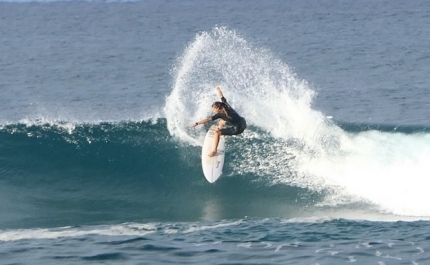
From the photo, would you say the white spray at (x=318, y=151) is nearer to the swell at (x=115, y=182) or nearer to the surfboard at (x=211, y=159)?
the swell at (x=115, y=182)

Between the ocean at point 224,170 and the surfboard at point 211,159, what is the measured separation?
461mm

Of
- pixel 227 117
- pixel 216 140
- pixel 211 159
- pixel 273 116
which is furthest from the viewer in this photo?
pixel 273 116

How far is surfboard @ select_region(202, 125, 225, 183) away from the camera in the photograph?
20.9 meters

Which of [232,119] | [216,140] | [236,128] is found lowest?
[216,140]

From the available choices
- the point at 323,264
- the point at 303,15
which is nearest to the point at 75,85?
the point at 323,264

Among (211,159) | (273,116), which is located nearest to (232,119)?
(211,159)

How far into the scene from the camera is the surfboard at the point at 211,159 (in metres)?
20.9

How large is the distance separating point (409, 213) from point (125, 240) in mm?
6301

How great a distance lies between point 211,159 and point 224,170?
1049 millimetres

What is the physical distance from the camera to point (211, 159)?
20891 millimetres

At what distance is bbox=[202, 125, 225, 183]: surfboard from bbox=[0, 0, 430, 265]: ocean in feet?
1.51

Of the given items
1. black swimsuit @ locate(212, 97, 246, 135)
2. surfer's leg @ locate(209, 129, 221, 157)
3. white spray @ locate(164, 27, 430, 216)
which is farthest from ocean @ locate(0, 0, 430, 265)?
black swimsuit @ locate(212, 97, 246, 135)

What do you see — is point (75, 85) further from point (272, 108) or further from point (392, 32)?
point (392, 32)

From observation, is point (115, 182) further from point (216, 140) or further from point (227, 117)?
point (227, 117)
